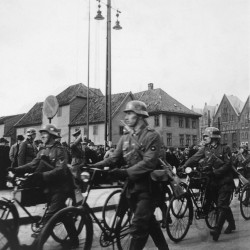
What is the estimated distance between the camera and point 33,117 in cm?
5772

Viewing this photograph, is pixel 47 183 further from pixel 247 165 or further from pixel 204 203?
pixel 247 165

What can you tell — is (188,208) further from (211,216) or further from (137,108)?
(137,108)

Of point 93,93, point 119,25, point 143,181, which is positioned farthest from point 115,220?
point 93,93

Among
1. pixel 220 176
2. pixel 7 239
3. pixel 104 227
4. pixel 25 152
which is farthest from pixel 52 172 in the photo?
pixel 25 152

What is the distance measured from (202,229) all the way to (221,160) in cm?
139

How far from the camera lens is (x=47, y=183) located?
16.2 ft

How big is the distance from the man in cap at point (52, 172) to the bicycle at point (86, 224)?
1.19 feet

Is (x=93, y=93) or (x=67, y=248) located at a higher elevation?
(x=93, y=93)

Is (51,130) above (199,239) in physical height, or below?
above

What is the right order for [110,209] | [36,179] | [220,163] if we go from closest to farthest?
[36,179] < [110,209] < [220,163]

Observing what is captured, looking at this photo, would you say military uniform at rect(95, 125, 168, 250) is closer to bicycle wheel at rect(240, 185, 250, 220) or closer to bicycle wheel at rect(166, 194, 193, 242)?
bicycle wheel at rect(166, 194, 193, 242)

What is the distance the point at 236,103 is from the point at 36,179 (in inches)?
3475

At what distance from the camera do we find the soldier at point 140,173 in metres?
4.03

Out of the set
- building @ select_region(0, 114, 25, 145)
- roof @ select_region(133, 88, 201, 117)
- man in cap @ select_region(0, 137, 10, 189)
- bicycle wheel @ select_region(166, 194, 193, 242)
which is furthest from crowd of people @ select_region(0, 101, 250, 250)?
building @ select_region(0, 114, 25, 145)
